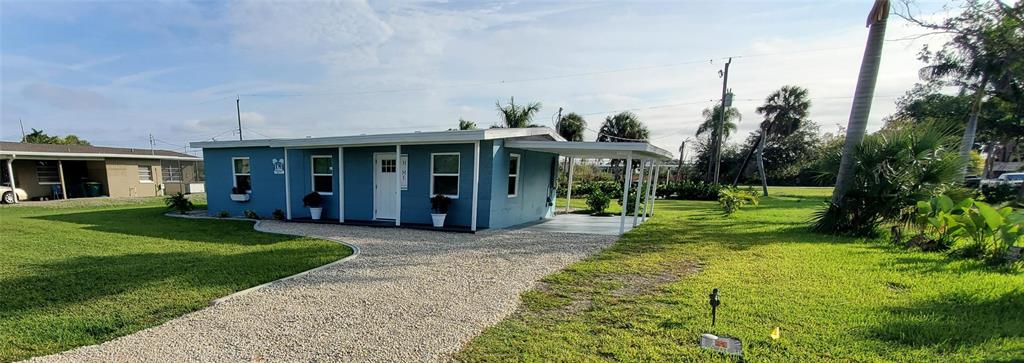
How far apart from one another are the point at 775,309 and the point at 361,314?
375 cm

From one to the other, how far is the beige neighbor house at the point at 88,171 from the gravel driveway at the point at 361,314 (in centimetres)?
2010

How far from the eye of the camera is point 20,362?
8.68 feet

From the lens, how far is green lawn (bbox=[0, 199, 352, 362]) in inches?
128

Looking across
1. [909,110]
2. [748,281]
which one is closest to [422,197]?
[748,281]

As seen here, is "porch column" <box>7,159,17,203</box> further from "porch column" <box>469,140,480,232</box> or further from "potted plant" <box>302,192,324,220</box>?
"porch column" <box>469,140,480,232</box>

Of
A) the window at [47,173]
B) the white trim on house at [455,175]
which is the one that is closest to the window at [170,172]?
the window at [47,173]

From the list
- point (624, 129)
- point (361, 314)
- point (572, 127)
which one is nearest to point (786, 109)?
point (624, 129)

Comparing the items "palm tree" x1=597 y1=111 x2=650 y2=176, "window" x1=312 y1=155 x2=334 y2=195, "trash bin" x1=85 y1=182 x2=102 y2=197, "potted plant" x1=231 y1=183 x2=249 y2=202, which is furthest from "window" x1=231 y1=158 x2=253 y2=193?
"palm tree" x1=597 y1=111 x2=650 y2=176

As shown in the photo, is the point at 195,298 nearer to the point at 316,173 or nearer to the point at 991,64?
the point at 316,173

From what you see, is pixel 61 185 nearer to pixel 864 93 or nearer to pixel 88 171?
pixel 88 171

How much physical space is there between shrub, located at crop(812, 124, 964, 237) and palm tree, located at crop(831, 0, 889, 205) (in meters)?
0.27

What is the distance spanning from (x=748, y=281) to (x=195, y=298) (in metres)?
5.88

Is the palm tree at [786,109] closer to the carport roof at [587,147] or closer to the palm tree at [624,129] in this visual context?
the palm tree at [624,129]

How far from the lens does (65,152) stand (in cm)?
1728
